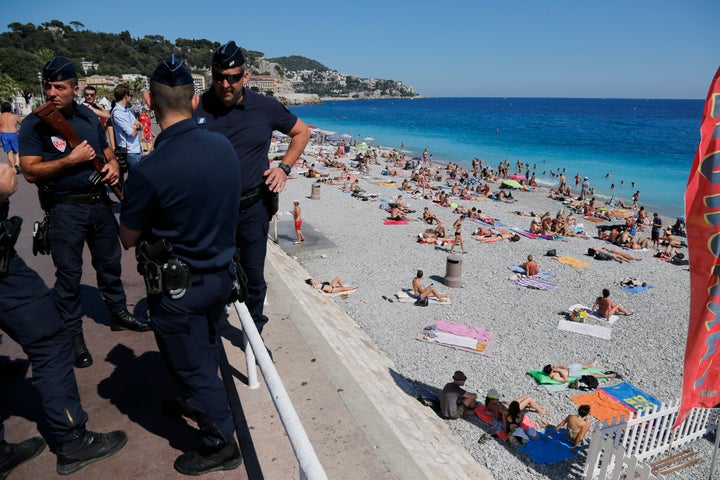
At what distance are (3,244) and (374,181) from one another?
2656 centimetres

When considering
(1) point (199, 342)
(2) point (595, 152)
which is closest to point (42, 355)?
(1) point (199, 342)

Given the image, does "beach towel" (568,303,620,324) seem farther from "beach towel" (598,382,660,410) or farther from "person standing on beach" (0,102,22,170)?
"person standing on beach" (0,102,22,170)

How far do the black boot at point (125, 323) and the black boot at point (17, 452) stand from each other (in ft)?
4.60

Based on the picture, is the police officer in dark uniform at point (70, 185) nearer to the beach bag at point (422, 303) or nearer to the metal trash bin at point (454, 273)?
the beach bag at point (422, 303)

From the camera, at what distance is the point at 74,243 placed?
3430 millimetres

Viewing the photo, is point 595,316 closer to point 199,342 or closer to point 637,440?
point 637,440

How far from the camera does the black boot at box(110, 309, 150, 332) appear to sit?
3959mm

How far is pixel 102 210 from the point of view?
3.57 meters

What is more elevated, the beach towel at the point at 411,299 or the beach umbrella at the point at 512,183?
the beach umbrella at the point at 512,183

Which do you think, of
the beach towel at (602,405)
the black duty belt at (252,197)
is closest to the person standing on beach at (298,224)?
the beach towel at (602,405)

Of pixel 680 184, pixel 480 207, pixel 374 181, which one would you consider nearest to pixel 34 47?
pixel 374 181

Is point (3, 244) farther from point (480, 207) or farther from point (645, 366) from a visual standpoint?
point (480, 207)

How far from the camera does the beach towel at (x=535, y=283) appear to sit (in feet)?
42.3

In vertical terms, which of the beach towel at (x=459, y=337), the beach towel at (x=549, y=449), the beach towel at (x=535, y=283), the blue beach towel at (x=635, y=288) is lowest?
the beach towel at (x=549, y=449)
